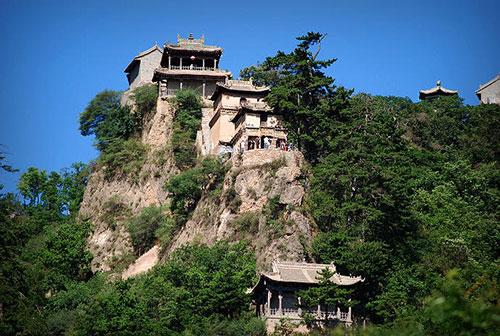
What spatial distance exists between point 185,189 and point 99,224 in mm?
10609

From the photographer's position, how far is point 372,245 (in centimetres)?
4922

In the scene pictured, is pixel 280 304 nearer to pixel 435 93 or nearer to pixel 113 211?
pixel 113 211

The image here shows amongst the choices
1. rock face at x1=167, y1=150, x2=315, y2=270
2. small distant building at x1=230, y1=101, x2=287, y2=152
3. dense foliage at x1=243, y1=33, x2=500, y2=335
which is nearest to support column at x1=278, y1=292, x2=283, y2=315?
dense foliage at x1=243, y1=33, x2=500, y2=335

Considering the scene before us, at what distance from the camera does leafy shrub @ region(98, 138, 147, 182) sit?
71750 millimetres

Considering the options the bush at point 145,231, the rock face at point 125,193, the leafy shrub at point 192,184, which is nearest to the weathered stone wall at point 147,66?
the rock face at point 125,193

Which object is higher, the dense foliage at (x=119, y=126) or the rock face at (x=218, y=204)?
the dense foliage at (x=119, y=126)

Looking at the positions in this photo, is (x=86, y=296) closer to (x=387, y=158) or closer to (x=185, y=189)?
(x=185, y=189)

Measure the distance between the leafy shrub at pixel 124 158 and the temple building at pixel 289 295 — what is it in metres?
25.7

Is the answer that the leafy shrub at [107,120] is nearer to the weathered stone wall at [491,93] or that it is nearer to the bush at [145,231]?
the bush at [145,231]

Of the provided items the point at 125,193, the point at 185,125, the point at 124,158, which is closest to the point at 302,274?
the point at 185,125

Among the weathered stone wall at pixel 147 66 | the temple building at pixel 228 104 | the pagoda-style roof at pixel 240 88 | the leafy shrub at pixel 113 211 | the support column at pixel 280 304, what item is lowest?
the support column at pixel 280 304

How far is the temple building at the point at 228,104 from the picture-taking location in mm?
65125

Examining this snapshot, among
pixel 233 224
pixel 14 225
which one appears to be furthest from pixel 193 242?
pixel 14 225

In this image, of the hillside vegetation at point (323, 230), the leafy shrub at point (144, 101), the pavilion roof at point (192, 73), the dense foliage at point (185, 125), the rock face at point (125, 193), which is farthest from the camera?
the leafy shrub at point (144, 101)
